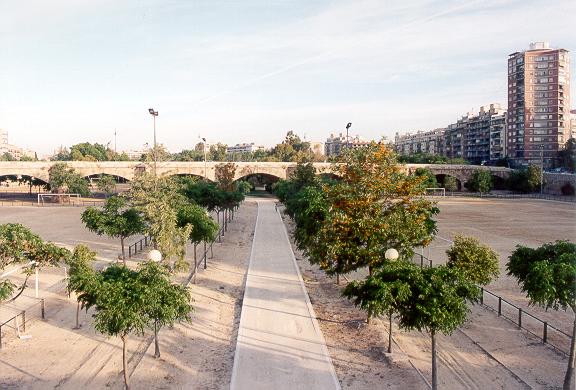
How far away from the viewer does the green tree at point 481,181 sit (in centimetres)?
8444

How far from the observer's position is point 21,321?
17.6 m

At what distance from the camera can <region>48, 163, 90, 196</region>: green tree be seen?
73.4 meters

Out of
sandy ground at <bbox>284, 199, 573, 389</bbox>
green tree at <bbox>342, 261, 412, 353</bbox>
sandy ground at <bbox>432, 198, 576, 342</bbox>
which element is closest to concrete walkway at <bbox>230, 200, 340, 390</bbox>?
sandy ground at <bbox>284, 199, 573, 389</bbox>

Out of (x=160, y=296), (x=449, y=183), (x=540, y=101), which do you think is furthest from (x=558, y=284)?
(x=540, y=101)

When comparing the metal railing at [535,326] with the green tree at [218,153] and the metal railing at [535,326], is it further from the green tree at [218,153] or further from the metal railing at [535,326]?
the green tree at [218,153]

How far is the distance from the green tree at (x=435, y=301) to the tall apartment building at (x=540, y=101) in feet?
368

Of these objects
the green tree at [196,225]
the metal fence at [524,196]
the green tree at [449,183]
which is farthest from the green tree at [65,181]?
the metal fence at [524,196]

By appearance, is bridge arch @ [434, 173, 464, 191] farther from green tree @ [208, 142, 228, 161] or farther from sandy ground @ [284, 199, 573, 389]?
sandy ground @ [284, 199, 573, 389]

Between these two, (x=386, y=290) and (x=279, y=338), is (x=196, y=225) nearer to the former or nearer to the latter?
(x=279, y=338)

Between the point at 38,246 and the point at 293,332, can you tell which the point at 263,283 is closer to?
the point at 293,332

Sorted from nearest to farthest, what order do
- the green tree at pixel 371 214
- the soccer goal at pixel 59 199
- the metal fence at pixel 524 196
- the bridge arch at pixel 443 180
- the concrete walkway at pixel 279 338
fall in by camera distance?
the concrete walkway at pixel 279 338, the green tree at pixel 371 214, the soccer goal at pixel 59 199, the metal fence at pixel 524 196, the bridge arch at pixel 443 180

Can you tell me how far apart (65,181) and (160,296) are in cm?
6795

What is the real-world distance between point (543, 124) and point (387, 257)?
115 metres

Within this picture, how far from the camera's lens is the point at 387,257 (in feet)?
51.1
